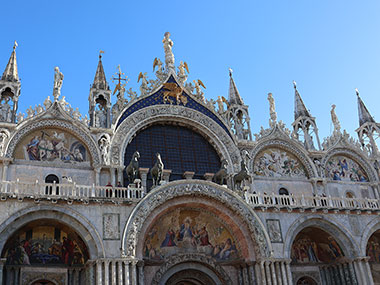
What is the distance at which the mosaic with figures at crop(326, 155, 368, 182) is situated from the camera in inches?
1028

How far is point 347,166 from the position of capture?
87.6 ft

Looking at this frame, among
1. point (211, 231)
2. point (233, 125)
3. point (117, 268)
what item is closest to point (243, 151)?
point (233, 125)

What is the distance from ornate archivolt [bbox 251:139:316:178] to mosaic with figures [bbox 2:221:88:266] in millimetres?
10525

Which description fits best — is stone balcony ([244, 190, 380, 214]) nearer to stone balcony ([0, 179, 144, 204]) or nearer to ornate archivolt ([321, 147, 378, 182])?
ornate archivolt ([321, 147, 378, 182])

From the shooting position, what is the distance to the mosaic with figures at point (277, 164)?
80.6 ft

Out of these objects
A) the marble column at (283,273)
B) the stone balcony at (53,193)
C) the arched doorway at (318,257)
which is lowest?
the marble column at (283,273)

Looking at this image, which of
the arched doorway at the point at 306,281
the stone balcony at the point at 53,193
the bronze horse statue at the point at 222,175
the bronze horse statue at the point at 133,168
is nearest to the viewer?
the stone balcony at the point at 53,193

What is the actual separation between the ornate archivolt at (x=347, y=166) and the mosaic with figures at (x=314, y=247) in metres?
4.44

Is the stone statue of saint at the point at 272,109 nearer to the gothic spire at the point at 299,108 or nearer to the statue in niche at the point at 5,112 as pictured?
the gothic spire at the point at 299,108

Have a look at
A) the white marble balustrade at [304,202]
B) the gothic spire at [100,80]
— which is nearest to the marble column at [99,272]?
the white marble balustrade at [304,202]

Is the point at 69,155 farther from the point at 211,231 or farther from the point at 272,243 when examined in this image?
the point at 272,243

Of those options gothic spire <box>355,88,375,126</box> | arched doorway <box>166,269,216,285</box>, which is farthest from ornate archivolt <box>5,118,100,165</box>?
gothic spire <box>355,88,375,126</box>

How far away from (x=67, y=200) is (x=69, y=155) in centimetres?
386

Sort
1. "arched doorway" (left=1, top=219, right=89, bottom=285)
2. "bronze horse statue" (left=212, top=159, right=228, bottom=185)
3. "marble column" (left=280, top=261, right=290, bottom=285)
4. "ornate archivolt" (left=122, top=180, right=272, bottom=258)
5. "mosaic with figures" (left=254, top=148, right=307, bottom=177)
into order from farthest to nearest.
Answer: "mosaic with figures" (left=254, top=148, right=307, bottom=177) → "bronze horse statue" (left=212, top=159, right=228, bottom=185) → "marble column" (left=280, top=261, right=290, bottom=285) → "ornate archivolt" (left=122, top=180, right=272, bottom=258) → "arched doorway" (left=1, top=219, right=89, bottom=285)
